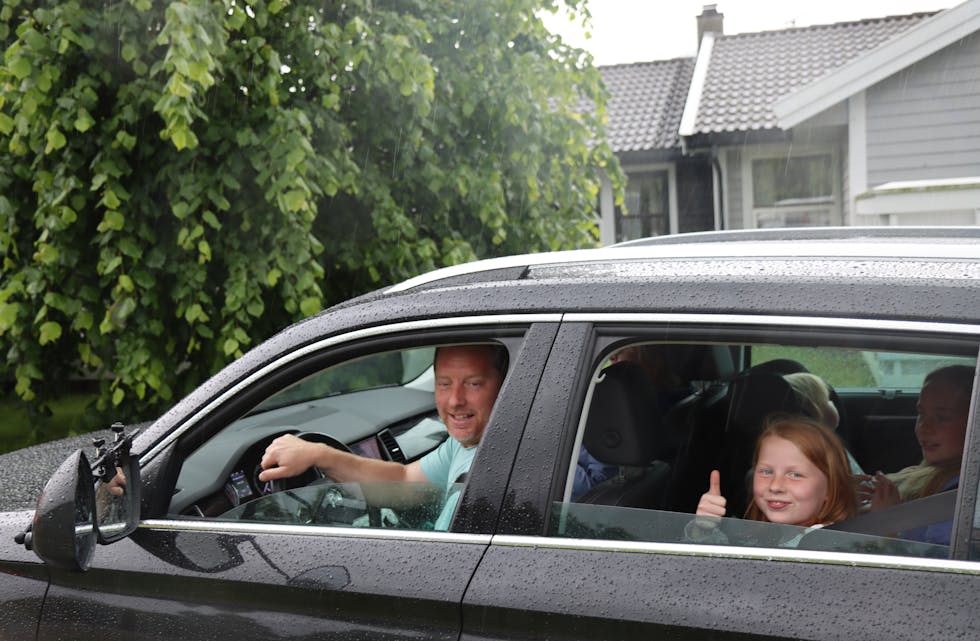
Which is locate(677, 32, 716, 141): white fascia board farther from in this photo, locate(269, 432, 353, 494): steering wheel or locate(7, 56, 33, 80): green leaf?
locate(269, 432, 353, 494): steering wheel

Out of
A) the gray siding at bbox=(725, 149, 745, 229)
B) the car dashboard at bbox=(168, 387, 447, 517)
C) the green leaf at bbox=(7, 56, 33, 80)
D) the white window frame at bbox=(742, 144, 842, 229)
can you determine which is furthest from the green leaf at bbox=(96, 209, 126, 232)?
the gray siding at bbox=(725, 149, 745, 229)

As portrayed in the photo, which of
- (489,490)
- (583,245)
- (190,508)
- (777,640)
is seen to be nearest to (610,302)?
(489,490)

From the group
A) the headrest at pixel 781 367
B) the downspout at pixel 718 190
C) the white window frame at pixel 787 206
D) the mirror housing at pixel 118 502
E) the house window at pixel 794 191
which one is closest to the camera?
the mirror housing at pixel 118 502

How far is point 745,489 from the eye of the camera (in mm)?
2184

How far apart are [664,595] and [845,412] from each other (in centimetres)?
167

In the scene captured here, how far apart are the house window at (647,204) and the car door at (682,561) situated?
609 inches

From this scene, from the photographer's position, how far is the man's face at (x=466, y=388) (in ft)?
7.23

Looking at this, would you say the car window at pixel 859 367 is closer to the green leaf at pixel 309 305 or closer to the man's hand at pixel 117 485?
the man's hand at pixel 117 485

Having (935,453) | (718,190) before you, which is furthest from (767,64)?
(935,453)

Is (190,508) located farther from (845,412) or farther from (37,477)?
(845,412)

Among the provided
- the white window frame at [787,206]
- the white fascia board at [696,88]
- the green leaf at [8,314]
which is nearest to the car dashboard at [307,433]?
the green leaf at [8,314]

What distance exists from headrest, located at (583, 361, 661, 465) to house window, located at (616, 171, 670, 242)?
15098mm

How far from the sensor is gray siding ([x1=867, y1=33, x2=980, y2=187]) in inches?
Answer: 458

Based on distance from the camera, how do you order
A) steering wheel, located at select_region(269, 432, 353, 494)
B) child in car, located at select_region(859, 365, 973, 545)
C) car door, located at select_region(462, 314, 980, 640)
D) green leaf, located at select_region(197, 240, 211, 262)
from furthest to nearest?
green leaf, located at select_region(197, 240, 211, 262) < steering wheel, located at select_region(269, 432, 353, 494) < child in car, located at select_region(859, 365, 973, 545) < car door, located at select_region(462, 314, 980, 640)
